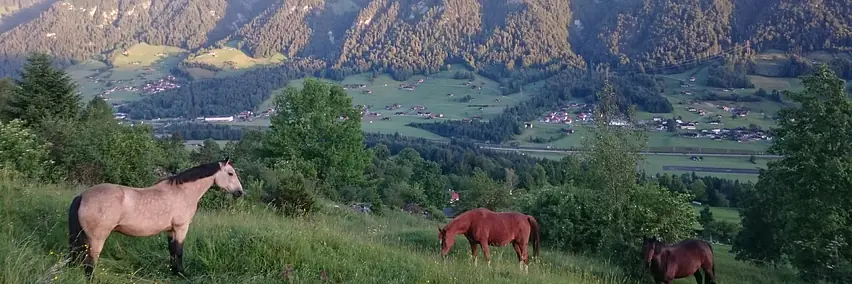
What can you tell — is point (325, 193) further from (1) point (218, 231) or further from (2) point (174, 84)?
(2) point (174, 84)

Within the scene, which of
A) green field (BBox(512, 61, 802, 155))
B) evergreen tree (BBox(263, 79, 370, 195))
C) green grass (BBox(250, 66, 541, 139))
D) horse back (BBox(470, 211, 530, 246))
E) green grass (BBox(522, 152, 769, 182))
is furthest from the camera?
green grass (BBox(250, 66, 541, 139))

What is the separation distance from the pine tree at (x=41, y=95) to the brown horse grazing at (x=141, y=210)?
952 inches

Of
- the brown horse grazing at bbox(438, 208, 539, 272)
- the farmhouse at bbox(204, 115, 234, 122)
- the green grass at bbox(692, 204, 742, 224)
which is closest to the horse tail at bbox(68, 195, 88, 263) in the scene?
the brown horse grazing at bbox(438, 208, 539, 272)

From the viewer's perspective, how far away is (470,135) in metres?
122

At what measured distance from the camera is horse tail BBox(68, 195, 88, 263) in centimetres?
546

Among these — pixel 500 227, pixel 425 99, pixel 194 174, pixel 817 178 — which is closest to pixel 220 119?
pixel 425 99

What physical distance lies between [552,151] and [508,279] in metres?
95.9

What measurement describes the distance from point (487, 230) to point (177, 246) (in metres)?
5.15

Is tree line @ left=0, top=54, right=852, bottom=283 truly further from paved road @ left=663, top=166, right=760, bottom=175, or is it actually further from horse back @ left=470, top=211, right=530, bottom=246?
paved road @ left=663, top=166, right=760, bottom=175

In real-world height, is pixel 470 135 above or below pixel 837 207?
below

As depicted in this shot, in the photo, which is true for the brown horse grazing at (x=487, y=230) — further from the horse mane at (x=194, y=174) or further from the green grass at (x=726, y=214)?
the green grass at (x=726, y=214)

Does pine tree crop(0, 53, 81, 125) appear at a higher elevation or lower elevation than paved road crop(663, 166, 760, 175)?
higher

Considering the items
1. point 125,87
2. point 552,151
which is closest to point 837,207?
point 552,151

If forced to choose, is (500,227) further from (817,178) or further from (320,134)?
(320,134)
